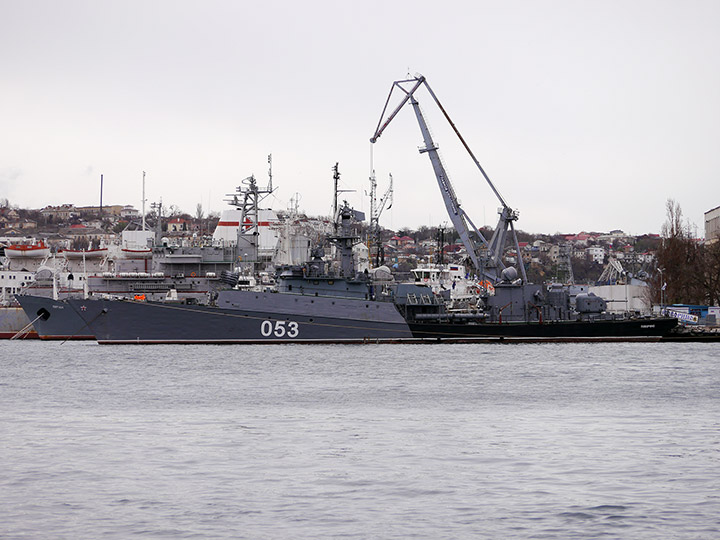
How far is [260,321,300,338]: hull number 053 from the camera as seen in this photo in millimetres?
53372

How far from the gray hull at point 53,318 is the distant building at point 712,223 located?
68442 mm

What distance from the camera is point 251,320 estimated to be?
5281 centimetres

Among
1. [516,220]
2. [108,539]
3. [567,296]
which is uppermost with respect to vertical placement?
[516,220]

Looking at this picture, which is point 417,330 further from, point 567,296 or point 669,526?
point 669,526

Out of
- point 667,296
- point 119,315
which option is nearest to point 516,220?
point 667,296

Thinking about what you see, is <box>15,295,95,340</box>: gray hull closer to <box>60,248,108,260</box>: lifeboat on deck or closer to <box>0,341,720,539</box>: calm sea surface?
<box>60,248,108,260</box>: lifeboat on deck

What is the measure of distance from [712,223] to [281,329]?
7043cm

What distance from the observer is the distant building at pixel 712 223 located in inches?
4072

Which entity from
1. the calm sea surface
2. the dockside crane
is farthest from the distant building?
the calm sea surface

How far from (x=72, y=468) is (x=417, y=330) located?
3932 cm

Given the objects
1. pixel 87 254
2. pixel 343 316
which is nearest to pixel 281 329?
pixel 343 316

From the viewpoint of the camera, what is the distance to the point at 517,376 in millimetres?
34406

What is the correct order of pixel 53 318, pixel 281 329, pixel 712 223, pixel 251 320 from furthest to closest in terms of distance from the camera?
1. pixel 712 223
2. pixel 53 318
3. pixel 281 329
4. pixel 251 320

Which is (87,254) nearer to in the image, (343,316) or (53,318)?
(53,318)
